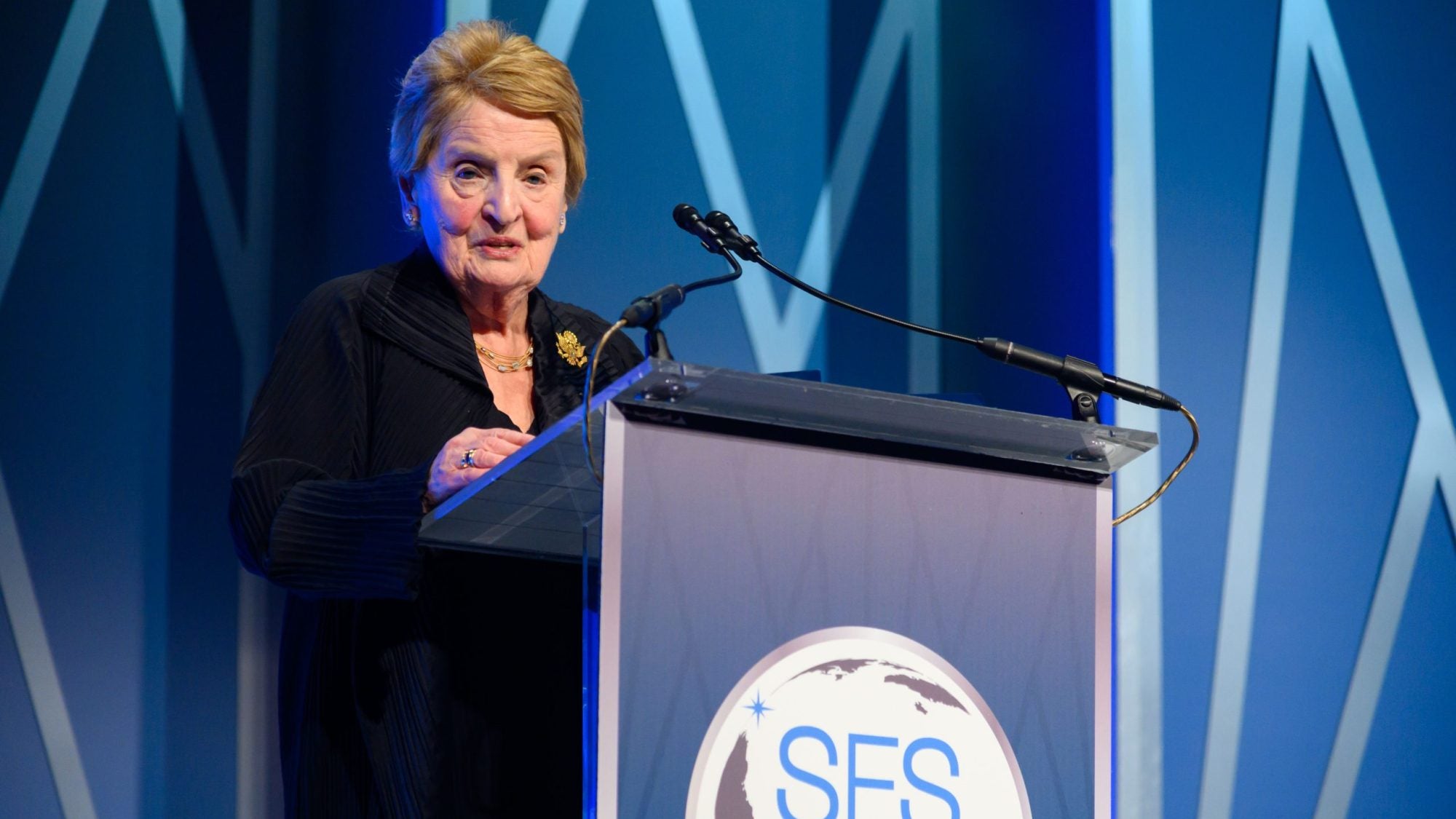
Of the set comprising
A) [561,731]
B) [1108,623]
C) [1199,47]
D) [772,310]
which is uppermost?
[1199,47]

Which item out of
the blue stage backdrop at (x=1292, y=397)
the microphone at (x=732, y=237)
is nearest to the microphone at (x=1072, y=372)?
the microphone at (x=732, y=237)

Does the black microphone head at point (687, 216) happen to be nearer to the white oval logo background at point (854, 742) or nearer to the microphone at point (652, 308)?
the microphone at point (652, 308)

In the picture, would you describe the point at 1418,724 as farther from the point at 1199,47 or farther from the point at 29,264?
the point at 29,264

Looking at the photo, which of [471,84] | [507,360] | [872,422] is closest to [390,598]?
[507,360]

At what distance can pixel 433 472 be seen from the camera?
1540mm

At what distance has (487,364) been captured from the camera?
1983mm

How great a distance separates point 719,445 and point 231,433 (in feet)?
5.74

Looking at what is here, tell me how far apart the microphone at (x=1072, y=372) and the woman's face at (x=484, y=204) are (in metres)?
0.74

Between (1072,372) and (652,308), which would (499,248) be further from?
(1072,372)

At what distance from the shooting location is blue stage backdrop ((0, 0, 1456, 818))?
2.62m

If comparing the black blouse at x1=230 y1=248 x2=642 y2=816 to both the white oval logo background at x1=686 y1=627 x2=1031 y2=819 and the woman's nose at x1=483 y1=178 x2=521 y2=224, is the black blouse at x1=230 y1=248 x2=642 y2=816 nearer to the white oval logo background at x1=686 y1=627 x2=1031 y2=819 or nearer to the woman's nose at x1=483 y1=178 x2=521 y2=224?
the woman's nose at x1=483 y1=178 x2=521 y2=224

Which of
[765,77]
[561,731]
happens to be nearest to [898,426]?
[561,731]

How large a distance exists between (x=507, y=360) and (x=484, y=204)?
0.21 meters

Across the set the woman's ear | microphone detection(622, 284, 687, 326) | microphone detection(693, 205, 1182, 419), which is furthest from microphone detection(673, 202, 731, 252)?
the woman's ear
